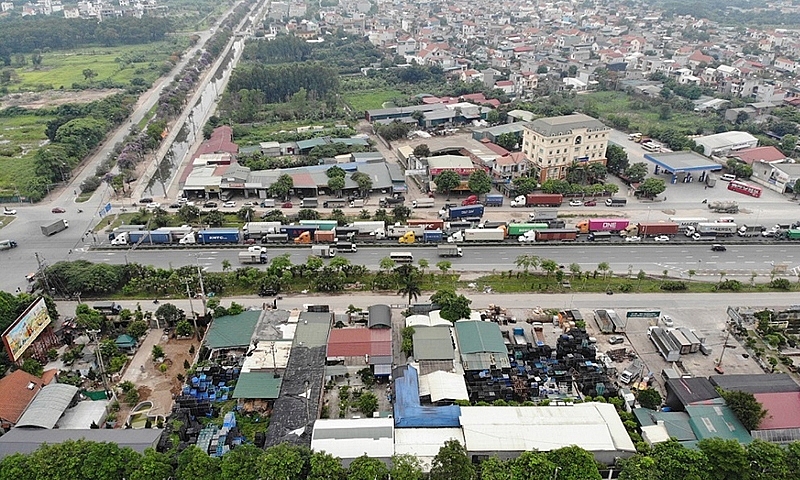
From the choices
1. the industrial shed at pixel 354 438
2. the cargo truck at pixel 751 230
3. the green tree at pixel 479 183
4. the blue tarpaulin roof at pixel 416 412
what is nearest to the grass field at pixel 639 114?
the cargo truck at pixel 751 230

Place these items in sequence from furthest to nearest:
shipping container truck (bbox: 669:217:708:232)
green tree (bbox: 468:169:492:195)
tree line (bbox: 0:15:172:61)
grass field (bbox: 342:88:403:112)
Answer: tree line (bbox: 0:15:172:61), grass field (bbox: 342:88:403:112), green tree (bbox: 468:169:492:195), shipping container truck (bbox: 669:217:708:232)

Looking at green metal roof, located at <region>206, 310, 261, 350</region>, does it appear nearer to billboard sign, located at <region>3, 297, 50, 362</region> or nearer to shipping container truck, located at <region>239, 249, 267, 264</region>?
shipping container truck, located at <region>239, 249, 267, 264</region>

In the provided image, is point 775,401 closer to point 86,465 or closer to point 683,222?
point 683,222

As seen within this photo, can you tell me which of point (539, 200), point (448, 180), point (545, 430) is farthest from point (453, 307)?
point (539, 200)

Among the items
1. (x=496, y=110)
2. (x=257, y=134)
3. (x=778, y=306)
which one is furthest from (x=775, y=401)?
(x=257, y=134)

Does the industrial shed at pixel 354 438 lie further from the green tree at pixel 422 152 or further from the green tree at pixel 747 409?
the green tree at pixel 422 152

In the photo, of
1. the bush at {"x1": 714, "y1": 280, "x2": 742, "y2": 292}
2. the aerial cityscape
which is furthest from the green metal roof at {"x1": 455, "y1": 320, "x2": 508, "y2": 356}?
the bush at {"x1": 714, "y1": 280, "x2": 742, "y2": 292}
